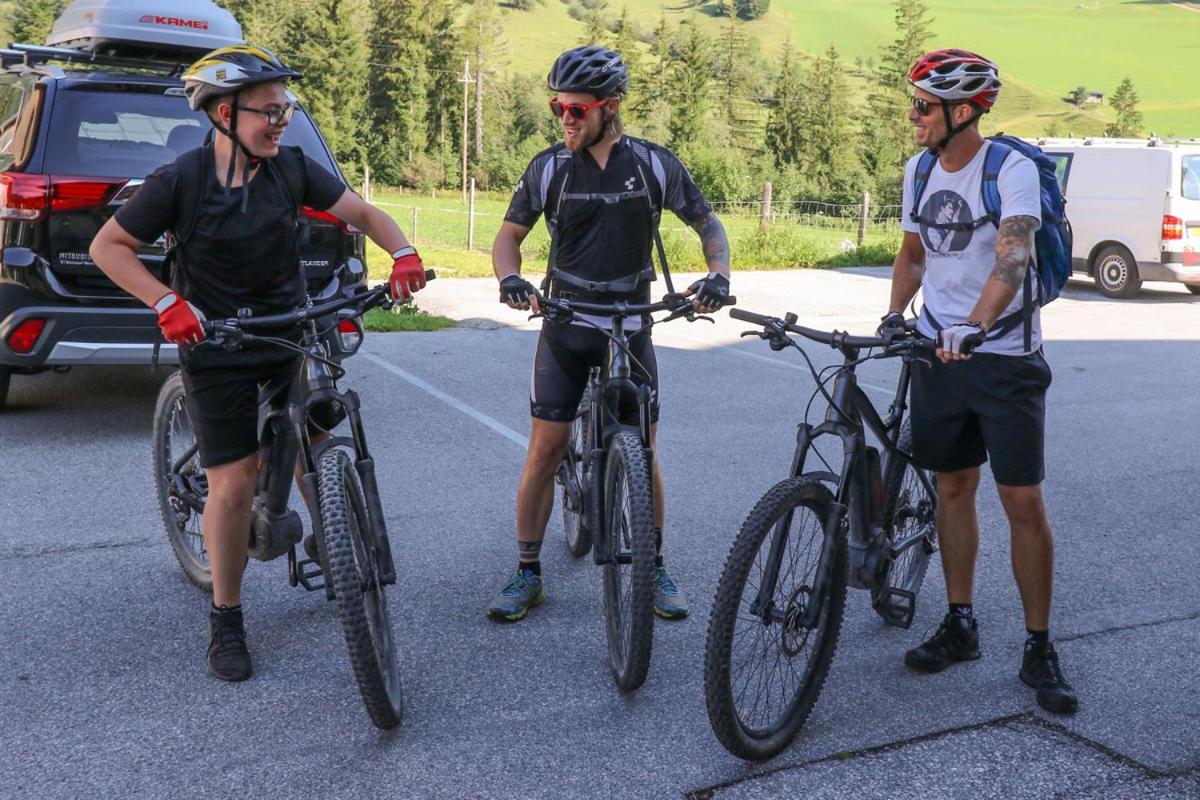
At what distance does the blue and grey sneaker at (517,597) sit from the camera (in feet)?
14.9

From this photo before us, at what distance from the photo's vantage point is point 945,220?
3967mm

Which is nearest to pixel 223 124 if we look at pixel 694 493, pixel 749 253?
pixel 694 493

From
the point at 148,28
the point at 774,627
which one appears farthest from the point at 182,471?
the point at 148,28

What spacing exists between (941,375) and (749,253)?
17.0 metres

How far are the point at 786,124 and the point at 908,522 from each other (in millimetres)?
90332

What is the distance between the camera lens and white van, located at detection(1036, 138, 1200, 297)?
1661 cm

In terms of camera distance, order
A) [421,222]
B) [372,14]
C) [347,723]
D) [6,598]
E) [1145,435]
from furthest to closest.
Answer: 1. [372,14]
2. [421,222]
3. [1145,435]
4. [6,598]
5. [347,723]

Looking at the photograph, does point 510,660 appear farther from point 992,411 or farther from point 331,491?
point 992,411

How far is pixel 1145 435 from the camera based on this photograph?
812cm

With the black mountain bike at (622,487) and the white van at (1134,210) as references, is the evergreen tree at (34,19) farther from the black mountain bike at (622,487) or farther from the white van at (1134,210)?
the black mountain bike at (622,487)

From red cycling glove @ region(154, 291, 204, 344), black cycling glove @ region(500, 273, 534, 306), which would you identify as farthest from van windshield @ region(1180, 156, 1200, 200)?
red cycling glove @ region(154, 291, 204, 344)

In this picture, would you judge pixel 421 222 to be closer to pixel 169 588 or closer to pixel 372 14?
pixel 169 588

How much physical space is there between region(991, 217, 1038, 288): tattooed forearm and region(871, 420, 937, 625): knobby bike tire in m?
0.69

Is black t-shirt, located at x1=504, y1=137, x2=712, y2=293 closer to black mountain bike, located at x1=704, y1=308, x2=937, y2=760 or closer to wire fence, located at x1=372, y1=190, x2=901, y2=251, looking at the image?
black mountain bike, located at x1=704, y1=308, x2=937, y2=760
